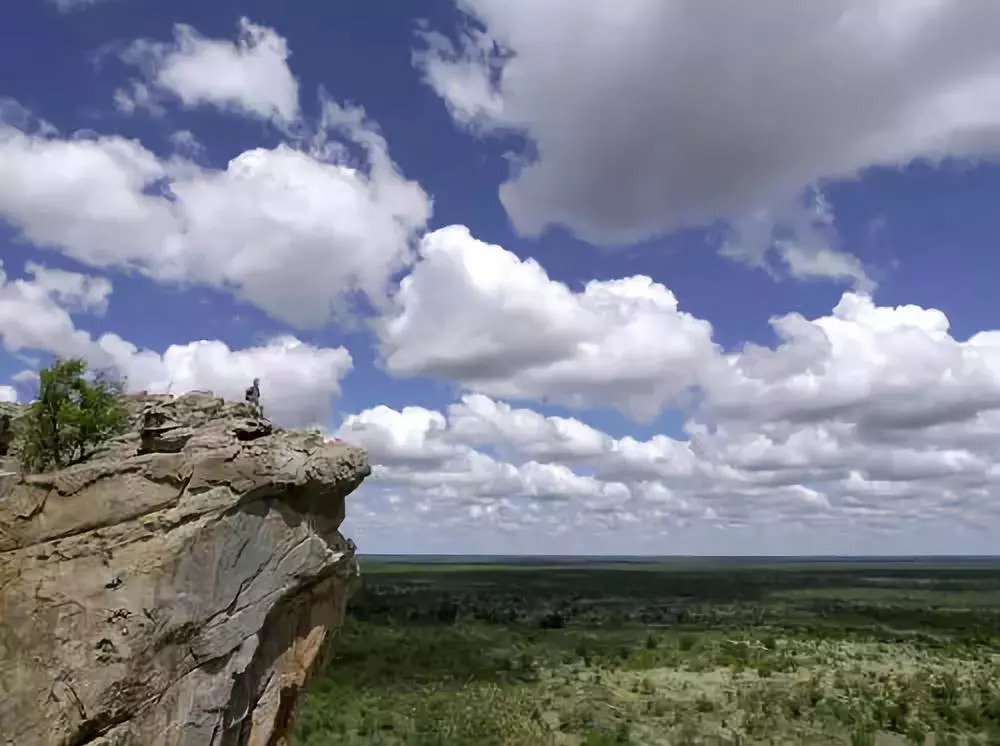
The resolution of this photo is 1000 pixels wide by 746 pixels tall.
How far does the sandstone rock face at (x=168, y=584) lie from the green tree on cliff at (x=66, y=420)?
0.49 m

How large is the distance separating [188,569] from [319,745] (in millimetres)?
27952

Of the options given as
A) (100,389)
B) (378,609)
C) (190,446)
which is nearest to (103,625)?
(190,446)

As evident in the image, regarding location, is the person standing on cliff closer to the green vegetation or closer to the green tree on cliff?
the green tree on cliff

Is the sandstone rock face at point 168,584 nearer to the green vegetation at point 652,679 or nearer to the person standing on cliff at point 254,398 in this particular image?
the person standing on cliff at point 254,398

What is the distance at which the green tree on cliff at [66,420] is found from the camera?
13.6 meters

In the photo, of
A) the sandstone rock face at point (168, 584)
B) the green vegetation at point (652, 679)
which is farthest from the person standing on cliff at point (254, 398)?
the green vegetation at point (652, 679)

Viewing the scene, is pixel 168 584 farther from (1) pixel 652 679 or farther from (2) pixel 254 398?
(1) pixel 652 679

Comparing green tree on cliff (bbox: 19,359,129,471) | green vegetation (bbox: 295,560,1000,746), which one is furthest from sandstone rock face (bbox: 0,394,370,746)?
green vegetation (bbox: 295,560,1000,746)

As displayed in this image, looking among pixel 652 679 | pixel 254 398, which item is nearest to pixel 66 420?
pixel 254 398

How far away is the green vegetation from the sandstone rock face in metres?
27.5

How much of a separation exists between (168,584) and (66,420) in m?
3.37

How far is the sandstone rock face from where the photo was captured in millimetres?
11555

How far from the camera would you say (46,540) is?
1233cm

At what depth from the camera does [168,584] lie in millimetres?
12055
